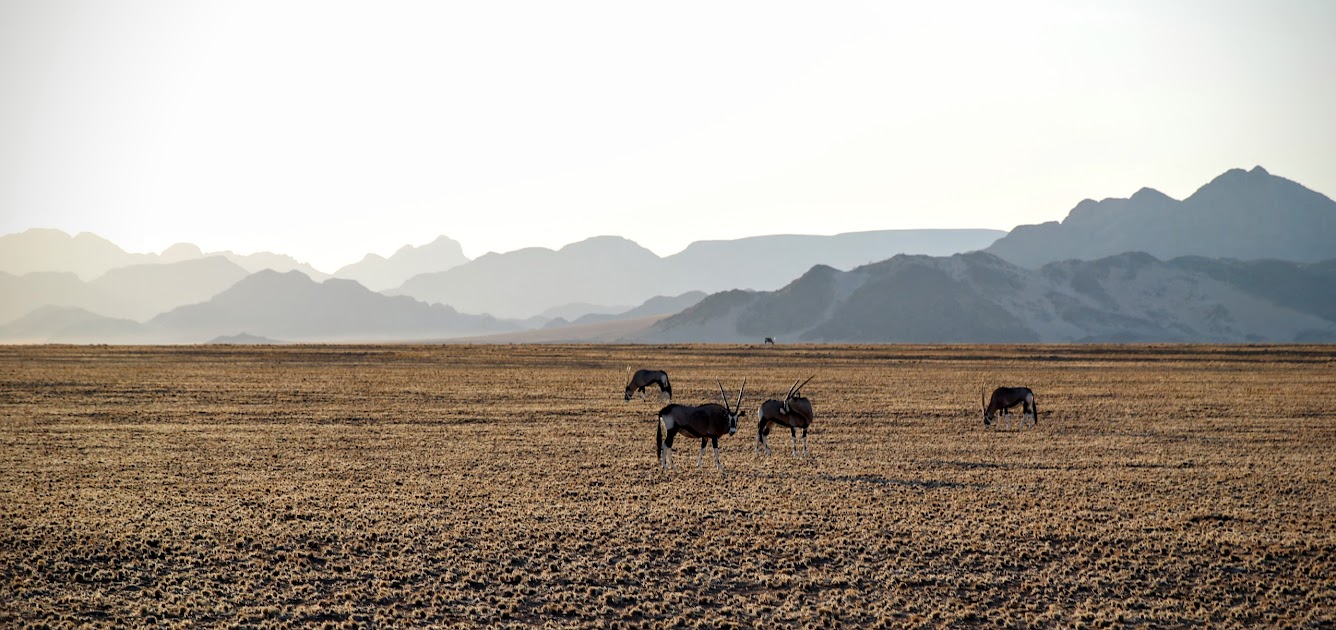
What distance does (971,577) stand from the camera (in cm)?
1367

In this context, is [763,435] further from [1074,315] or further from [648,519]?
[1074,315]

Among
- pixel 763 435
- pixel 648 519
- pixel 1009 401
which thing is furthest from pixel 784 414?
pixel 1009 401

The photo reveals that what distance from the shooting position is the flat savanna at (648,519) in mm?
12594

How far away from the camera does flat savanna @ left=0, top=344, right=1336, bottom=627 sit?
12.6 meters

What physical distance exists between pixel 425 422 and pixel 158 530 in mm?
15683

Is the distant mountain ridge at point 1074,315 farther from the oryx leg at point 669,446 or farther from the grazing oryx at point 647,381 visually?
the oryx leg at point 669,446

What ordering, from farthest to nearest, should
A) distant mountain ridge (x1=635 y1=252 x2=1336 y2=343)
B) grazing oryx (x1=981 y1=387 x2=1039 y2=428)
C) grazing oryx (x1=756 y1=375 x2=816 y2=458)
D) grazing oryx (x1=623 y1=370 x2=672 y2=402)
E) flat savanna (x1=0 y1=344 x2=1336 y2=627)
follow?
distant mountain ridge (x1=635 y1=252 x2=1336 y2=343) < grazing oryx (x1=623 y1=370 x2=672 y2=402) < grazing oryx (x1=981 y1=387 x2=1039 y2=428) < grazing oryx (x1=756 y1=375 x2=816 y2=458) < flat savanna (x1=0 y1=344 x2=1336 y2=627)

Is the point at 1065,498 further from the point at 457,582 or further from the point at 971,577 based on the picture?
the point at 457,582

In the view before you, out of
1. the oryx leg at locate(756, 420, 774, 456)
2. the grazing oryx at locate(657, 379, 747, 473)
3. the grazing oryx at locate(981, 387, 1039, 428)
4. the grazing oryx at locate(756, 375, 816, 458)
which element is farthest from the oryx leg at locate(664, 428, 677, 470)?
the grazing oryx at locate(981, 387, 1039, 428)

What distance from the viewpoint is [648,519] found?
1664cm

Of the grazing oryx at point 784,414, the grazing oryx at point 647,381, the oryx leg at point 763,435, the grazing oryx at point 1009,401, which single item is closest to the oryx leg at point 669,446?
the oryx leg at point 763,435

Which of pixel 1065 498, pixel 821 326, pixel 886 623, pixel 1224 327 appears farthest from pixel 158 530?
pixel 1224 327

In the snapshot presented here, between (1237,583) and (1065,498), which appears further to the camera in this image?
(1065,498)

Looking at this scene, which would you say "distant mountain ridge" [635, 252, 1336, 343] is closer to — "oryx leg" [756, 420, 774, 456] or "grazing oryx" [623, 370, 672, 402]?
"grazing oryx" [623, 370, 672, 402]
